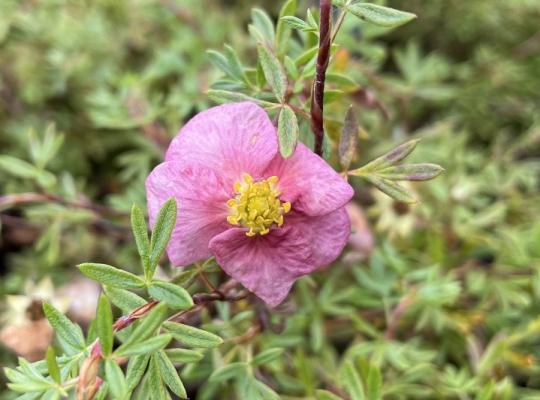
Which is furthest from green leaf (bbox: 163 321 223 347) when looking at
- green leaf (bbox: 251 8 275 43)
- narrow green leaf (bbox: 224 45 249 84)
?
green leaf (bbox: 251 8 275 43)

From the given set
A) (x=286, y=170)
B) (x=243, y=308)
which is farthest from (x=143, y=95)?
(x=286, y=170)

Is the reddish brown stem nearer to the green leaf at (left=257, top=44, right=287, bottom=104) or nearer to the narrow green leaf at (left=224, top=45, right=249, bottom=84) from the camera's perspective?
the green leaf at (left=257, top=44, right=287, bottom=104)

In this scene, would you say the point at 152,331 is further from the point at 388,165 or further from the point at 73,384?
the point at 388,165

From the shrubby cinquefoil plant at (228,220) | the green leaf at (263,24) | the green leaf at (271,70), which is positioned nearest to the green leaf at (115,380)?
the shrubby cinquefoil plant at (228,220)

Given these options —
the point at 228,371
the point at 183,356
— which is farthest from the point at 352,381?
the point at 183,356

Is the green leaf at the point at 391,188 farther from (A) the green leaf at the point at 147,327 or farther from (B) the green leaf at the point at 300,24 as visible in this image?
(A) the green leaf at the point at 147,327
